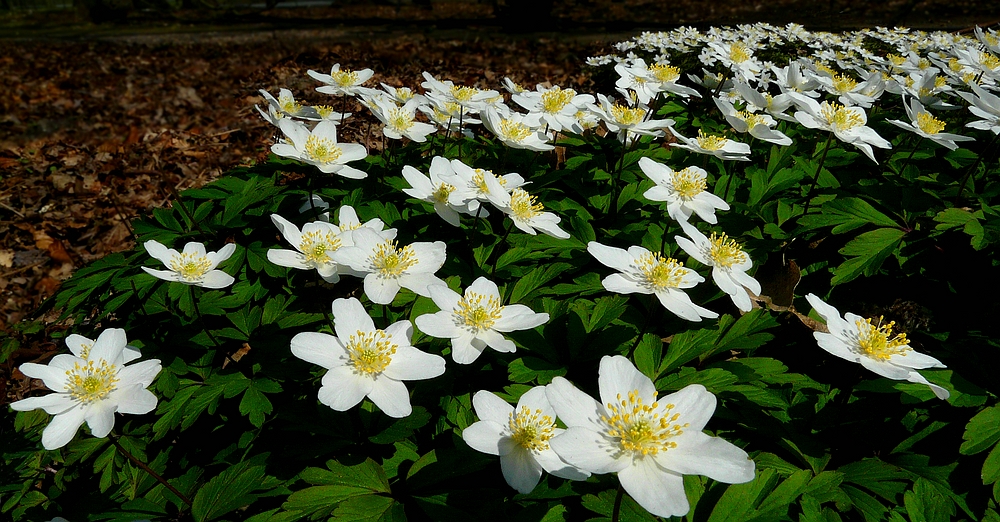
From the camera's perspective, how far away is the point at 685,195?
2.37m

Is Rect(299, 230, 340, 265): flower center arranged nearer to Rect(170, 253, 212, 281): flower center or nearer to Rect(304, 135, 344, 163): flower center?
Rect(170, 253, 212, 281): flower center

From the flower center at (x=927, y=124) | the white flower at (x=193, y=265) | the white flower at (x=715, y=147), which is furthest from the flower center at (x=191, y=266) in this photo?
the flower center at (x=927, y=124)

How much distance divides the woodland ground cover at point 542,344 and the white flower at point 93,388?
10mm

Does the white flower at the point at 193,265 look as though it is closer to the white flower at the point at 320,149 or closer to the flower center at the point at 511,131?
the white flower at the point at 320,149

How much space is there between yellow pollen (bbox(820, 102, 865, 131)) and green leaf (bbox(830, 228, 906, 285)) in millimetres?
563

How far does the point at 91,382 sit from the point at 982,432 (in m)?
2.87

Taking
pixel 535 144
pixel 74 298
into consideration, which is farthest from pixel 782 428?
pixel 74 298

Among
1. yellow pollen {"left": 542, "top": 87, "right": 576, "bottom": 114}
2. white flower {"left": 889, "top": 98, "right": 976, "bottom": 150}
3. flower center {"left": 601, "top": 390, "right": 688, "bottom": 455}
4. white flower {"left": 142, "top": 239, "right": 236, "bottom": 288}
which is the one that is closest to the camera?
flower center {"left": 601, "top": 390, "right": 688, "bottom": 455}

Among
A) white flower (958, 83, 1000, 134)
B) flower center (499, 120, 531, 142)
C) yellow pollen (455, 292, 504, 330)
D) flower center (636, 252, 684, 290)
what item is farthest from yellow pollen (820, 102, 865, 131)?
yellow pollen (455, 292, 504, 330)

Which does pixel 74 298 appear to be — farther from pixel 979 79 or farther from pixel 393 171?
pixel 979 79

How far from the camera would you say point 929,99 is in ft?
11.7

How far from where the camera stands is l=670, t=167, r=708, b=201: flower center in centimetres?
235

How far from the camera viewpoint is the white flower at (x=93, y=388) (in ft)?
5.44

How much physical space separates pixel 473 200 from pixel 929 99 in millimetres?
3320
